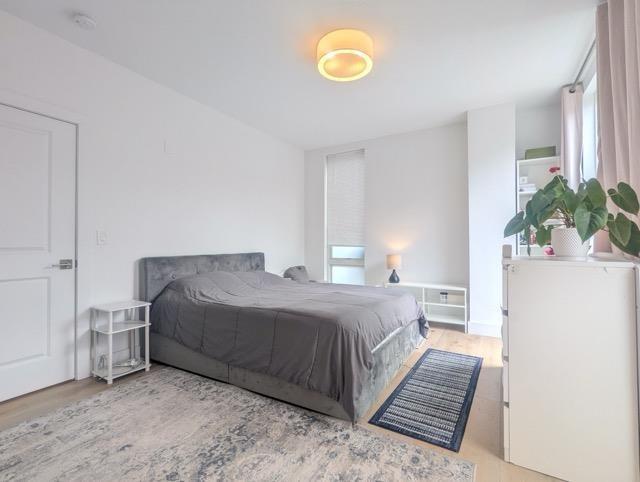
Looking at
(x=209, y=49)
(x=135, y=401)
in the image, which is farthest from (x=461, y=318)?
(x=209, y=49)

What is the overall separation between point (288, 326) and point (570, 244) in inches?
66.2

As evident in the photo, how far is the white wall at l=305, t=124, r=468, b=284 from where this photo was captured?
424 cm

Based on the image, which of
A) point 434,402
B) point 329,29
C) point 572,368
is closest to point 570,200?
point 572,368

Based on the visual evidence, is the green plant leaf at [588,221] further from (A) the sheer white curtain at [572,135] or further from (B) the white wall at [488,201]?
(B) the white wall at [488,201]

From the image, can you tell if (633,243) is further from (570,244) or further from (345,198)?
(345,198)

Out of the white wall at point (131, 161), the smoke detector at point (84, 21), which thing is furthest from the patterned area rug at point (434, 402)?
the smoke detector at point (84, 21)

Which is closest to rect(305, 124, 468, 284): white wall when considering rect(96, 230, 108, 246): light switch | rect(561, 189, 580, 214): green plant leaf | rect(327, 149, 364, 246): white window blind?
rect(327, 149, 364, 246): white window blind

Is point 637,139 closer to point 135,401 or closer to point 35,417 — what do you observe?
point 135,401

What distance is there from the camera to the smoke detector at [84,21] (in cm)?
219

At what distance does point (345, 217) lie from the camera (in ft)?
17.0

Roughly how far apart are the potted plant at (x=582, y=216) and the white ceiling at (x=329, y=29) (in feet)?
4.98

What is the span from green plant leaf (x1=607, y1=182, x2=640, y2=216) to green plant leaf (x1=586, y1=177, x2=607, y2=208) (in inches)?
2.6

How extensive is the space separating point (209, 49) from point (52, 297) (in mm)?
2341

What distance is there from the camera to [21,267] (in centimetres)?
225
